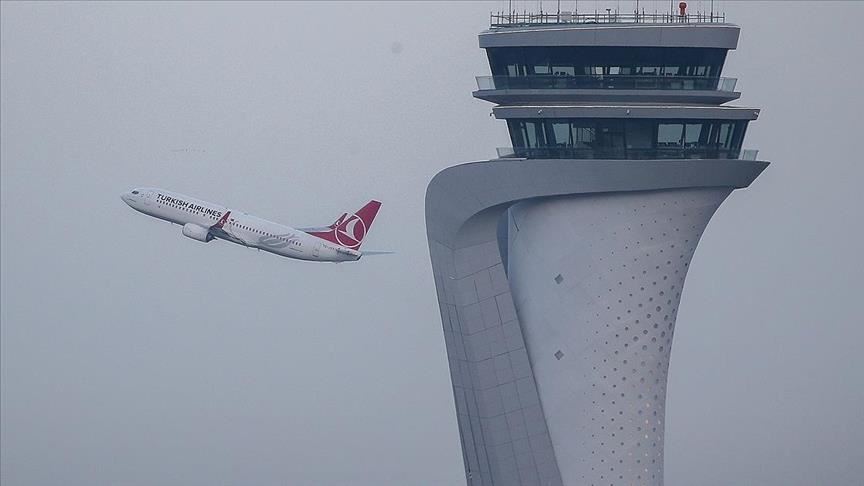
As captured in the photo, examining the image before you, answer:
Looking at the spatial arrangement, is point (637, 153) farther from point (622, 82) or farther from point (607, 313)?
point (607, 313)

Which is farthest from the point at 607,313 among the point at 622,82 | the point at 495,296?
the point at 622,82

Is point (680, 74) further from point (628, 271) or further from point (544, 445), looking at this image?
point (544, 445)

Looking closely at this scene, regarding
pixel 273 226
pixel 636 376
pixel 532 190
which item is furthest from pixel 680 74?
pixel 273 226

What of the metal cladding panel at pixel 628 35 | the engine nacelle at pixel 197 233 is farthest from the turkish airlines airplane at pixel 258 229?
the metal cladding panel at pixel 628 35

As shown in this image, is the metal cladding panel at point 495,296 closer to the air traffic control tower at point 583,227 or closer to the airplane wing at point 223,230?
the air traffic control tower at point 583,227

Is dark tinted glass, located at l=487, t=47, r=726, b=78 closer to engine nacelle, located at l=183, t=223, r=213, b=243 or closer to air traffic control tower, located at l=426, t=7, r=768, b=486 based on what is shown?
air traffic control tower, located at l=426, t=7, r=768, b=486

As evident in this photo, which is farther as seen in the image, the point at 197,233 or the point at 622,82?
the point at 197,233
